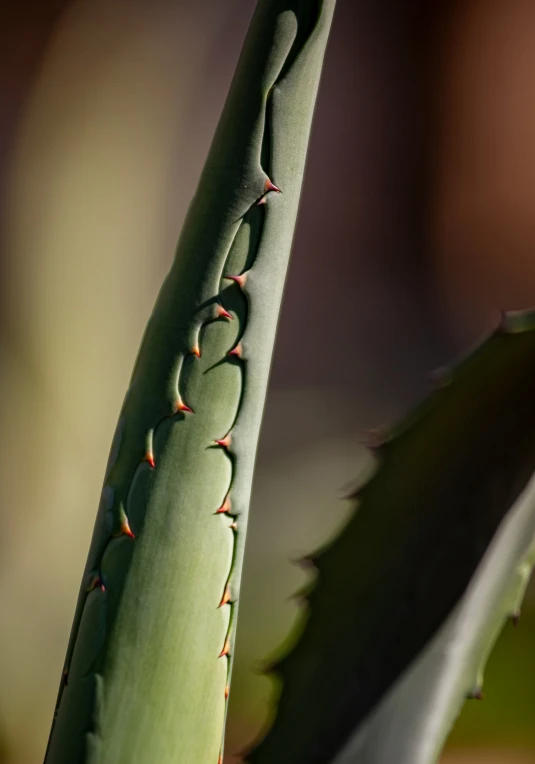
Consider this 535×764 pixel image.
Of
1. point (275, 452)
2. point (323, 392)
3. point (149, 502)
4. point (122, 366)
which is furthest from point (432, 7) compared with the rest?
point (149, 502)

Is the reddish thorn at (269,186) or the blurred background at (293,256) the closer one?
the reddish thorn at (269,186)

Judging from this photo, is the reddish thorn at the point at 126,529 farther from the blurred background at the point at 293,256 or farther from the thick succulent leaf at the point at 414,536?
the blurred background at the point at 293,256

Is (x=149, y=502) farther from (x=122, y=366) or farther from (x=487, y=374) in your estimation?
(x=122, y=366)

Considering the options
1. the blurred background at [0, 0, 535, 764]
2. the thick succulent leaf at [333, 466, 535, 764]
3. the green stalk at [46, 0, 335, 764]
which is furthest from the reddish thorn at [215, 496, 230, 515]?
the blurred background at [0, 0, 535, 764]

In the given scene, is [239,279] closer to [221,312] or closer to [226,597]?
[221,312]

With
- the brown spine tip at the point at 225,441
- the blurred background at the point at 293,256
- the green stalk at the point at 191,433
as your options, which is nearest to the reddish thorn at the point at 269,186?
the green stalk at the point at 191,433

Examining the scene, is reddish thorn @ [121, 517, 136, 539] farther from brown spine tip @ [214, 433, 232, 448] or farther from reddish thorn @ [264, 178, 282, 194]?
reddish thorn @ [264, 178, 282, 194]
